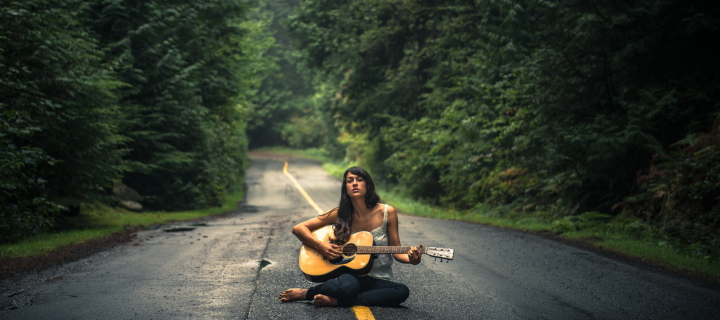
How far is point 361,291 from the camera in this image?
18.8 feet

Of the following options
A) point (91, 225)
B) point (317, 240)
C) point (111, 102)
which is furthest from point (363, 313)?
point (111, 102)

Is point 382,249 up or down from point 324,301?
up

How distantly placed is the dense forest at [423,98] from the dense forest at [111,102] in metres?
0.06

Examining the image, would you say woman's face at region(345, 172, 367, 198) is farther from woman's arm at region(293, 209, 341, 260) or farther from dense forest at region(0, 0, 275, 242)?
dense forest at region(0, 0, 275, 242)

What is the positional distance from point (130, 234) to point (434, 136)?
14.2 meters

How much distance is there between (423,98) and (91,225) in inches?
728

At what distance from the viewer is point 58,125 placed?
13.5 m

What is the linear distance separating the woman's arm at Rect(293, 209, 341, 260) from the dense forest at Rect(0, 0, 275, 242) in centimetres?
772

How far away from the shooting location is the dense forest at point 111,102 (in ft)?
40.3

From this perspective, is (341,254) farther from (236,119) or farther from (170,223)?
(236,119)

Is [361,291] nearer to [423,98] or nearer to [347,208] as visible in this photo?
[347,208]

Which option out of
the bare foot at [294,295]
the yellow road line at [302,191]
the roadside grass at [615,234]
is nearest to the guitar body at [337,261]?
the bare foot at [294,295]

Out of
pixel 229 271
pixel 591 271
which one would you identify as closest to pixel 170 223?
pixel 229 271

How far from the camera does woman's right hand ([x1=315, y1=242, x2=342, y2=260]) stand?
5.41 m
